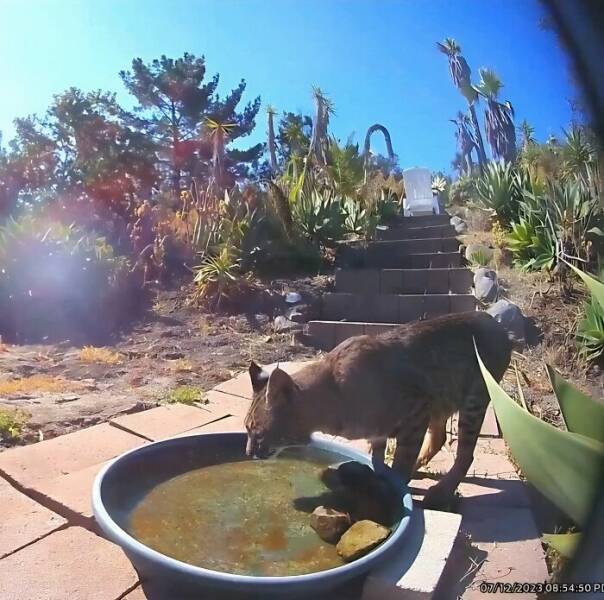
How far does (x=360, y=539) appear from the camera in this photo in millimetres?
1722

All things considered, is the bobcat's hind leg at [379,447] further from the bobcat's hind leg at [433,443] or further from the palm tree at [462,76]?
the palm tree at [462,76]

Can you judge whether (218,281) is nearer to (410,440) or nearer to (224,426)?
(224,426)

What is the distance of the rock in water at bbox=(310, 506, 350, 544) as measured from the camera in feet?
6.03

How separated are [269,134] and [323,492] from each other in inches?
267

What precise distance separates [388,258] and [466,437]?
4514 mm

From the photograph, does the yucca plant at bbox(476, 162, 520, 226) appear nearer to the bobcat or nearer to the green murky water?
the bobcat

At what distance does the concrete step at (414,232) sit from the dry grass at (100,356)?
393cm

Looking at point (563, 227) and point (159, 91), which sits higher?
point (159, 91)

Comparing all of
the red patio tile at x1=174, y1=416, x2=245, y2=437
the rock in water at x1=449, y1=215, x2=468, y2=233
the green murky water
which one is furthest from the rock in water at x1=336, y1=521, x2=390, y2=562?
the rock in water at x1=449, y1=215, x2=468, y2=233

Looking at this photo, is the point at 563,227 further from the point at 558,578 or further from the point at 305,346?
the point at 558,578

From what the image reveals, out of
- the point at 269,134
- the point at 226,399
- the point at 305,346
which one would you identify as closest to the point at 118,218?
the point at 269,134

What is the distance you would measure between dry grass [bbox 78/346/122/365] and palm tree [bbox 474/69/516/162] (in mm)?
3631

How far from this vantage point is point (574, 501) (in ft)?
3.58

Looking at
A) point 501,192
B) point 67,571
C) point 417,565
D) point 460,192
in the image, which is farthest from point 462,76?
point 460,192
